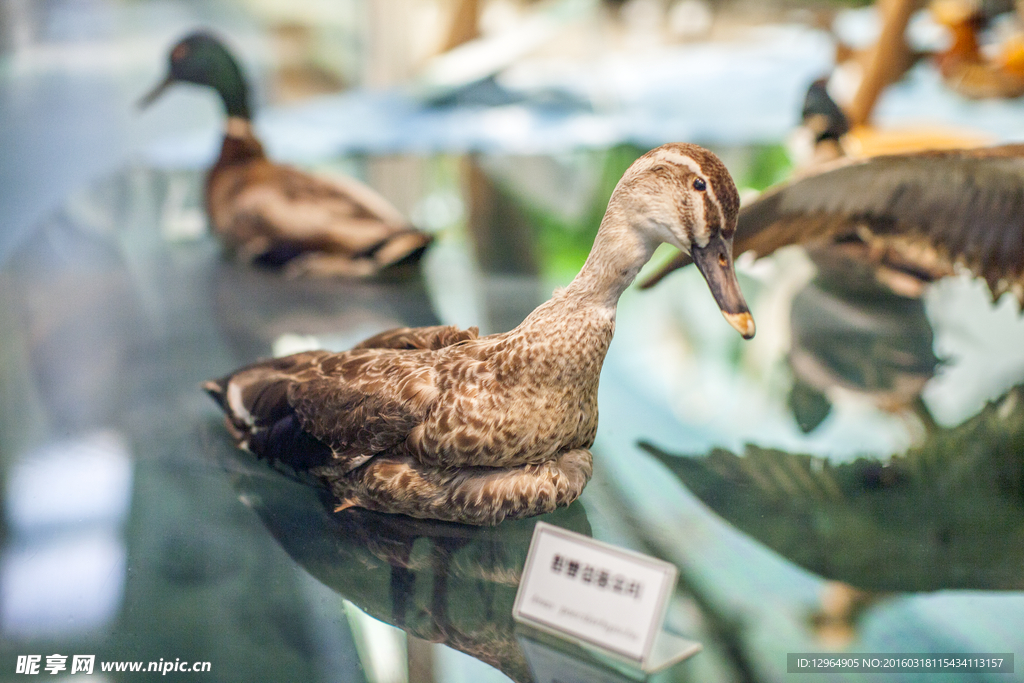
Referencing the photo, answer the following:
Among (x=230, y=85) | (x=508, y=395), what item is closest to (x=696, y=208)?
(x=508, y=395)

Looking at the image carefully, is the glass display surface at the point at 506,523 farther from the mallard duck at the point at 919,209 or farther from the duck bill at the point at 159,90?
the duck bill at the point at 159,90

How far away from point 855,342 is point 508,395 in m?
1.33

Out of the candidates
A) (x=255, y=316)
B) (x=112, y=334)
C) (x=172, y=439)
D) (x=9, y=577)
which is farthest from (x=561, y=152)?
(x=9, y=577)

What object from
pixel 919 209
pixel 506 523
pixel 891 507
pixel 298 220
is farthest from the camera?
pixel 298 220

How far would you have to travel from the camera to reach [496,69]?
4.57 m

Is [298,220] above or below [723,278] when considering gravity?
below

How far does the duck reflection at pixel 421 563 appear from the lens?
1.13 meters

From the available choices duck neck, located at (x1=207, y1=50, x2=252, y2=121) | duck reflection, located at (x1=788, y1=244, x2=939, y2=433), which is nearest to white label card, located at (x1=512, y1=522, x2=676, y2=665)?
duck reflection, located at (x1=788, y1=244, x2=939, y2=433)

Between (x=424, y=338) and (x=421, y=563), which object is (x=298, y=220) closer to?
(x=424, y=338)

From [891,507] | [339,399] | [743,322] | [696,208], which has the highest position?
[696,208]

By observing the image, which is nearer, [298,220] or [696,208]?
[696,208]

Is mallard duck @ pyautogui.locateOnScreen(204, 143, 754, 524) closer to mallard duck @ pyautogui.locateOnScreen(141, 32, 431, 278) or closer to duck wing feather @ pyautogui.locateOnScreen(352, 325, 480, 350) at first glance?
duck wing feather @ pyautogui.locateOnScreen(352, 325, 480, 350)

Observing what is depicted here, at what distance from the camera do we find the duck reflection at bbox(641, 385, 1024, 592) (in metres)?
1.29

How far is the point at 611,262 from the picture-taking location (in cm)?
116
